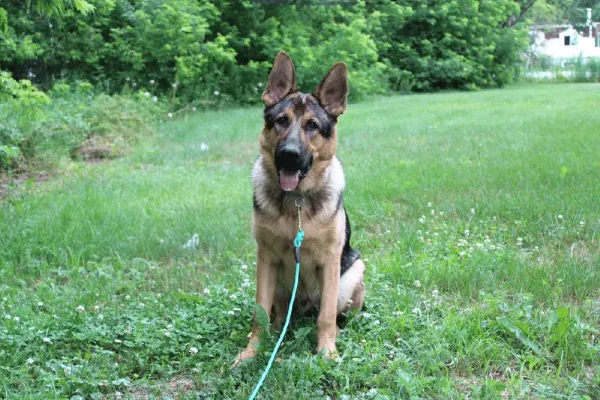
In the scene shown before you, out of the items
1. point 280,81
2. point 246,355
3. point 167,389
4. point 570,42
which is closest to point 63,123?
point 280,81

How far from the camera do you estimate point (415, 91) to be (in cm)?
2936

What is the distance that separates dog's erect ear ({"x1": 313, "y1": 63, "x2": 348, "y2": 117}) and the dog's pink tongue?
1.79 feet

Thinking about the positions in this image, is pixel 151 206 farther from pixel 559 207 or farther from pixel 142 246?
pixel 559 207

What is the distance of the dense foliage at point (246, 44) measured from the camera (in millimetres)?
18391

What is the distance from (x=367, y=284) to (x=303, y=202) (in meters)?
1.17

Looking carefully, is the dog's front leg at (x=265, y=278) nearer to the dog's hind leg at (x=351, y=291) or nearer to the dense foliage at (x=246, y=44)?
the dog's hind leg at (x=351, y=291)

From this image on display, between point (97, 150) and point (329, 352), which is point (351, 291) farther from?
point (97, 150)

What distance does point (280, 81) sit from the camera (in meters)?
4.12

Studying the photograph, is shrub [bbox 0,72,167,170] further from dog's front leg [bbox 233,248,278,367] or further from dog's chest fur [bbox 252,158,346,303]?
dog's front leg [bbox 233,248,278,367]

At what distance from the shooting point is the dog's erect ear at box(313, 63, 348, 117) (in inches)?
159

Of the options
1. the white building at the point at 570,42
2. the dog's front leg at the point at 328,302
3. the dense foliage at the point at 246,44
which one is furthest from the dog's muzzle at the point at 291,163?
the white building at the point at 570,42

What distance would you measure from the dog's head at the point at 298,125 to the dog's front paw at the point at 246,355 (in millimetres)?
1020

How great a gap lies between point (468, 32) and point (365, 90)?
10.2 meters

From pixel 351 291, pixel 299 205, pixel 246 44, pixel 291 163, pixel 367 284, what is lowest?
pixel 367 284
